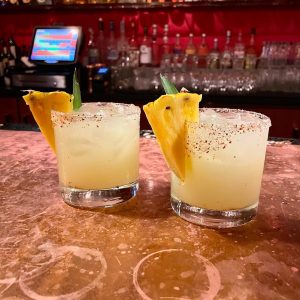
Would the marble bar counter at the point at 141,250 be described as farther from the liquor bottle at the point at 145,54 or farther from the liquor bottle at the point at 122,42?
the liquor bottle at the point at 122,42

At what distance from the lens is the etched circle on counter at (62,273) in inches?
17.6

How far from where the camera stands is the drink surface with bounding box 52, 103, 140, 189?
68 centimetres

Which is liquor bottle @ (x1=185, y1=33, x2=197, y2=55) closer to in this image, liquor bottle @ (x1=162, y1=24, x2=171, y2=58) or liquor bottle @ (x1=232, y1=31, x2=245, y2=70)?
liquor bottle @ (x1=162, y1=24, x2=171, y2=58)

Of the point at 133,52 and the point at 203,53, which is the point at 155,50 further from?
the point at 203,53

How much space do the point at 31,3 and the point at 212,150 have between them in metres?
3.01

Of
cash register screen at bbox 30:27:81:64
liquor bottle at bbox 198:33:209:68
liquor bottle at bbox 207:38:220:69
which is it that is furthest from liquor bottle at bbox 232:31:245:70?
cash register screen at bbox 30:27:81:64

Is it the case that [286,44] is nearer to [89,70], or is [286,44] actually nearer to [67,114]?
[89,70]

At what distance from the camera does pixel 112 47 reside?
10.7 feet

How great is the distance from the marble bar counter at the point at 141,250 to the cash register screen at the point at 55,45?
2317 millimetres

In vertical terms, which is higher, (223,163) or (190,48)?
(223,163)

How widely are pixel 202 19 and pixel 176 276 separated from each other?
2977 millimetres

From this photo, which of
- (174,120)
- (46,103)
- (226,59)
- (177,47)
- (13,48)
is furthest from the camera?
(13,48)

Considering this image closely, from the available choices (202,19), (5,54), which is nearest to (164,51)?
(202,19)

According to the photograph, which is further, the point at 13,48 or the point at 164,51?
the point at 13,48
